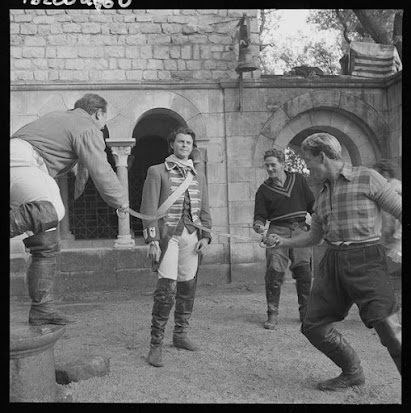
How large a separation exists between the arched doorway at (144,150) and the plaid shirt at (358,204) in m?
6.71

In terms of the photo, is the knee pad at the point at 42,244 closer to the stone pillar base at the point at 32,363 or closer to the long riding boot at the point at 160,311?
the stone pillar base at the point at 32,363

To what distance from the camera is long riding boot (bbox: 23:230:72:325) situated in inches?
122

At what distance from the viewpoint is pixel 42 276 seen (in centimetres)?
310

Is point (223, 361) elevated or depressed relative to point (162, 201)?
depressed

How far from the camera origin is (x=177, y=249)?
3979mm

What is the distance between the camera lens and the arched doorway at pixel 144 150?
31.3ft

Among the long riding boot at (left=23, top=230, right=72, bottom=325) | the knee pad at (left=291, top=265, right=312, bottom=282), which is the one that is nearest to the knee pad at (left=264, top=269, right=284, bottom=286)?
the knee pad at (left=291, top=265, right=312, bottom=282)

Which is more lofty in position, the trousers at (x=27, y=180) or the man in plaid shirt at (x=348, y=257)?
the trousers at (x=27, y=180)

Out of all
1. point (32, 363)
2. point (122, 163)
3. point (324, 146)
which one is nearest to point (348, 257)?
point (324, 146)

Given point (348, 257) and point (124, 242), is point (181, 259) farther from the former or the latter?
point (124, 242)

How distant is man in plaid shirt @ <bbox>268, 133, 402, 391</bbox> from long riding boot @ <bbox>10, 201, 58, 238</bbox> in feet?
5.20

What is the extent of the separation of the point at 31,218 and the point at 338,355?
6.77 ft

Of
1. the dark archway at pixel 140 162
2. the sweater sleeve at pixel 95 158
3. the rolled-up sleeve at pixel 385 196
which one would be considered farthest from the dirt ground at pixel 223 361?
the dark archway at pixel 140 162

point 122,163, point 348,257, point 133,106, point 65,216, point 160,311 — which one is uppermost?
point 133,106
